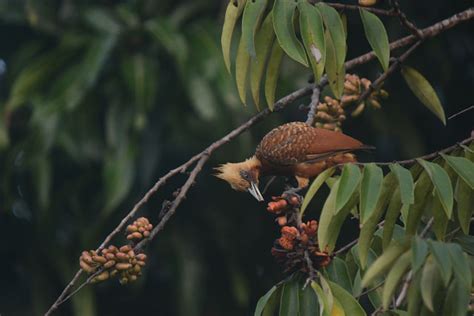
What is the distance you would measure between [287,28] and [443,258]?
60 centimetres

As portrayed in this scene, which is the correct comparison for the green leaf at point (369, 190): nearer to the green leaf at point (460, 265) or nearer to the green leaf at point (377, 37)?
the green leaf at point (460, 265)

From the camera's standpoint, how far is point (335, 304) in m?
1.90

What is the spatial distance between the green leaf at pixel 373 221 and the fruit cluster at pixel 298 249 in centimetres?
9

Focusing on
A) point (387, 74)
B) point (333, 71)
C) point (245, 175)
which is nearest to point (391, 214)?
point (333, 71)

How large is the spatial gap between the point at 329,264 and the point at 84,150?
2.80 m

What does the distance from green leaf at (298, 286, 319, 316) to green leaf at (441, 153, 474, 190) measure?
36cm

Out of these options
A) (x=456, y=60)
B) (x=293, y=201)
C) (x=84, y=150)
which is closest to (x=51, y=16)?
(x=84, y=150)

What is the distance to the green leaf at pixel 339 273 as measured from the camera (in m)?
2.09

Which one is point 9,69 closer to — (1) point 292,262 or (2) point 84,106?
(2) point 84,106

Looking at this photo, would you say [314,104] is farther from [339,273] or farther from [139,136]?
[139,136]

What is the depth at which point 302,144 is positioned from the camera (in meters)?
2.62

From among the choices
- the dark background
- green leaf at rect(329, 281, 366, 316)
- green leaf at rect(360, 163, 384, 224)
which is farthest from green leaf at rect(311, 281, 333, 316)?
the dark background

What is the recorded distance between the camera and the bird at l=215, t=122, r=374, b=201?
2.57 meters

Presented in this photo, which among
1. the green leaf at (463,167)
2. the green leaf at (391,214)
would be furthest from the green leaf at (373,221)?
the green leaf at (463,167)
